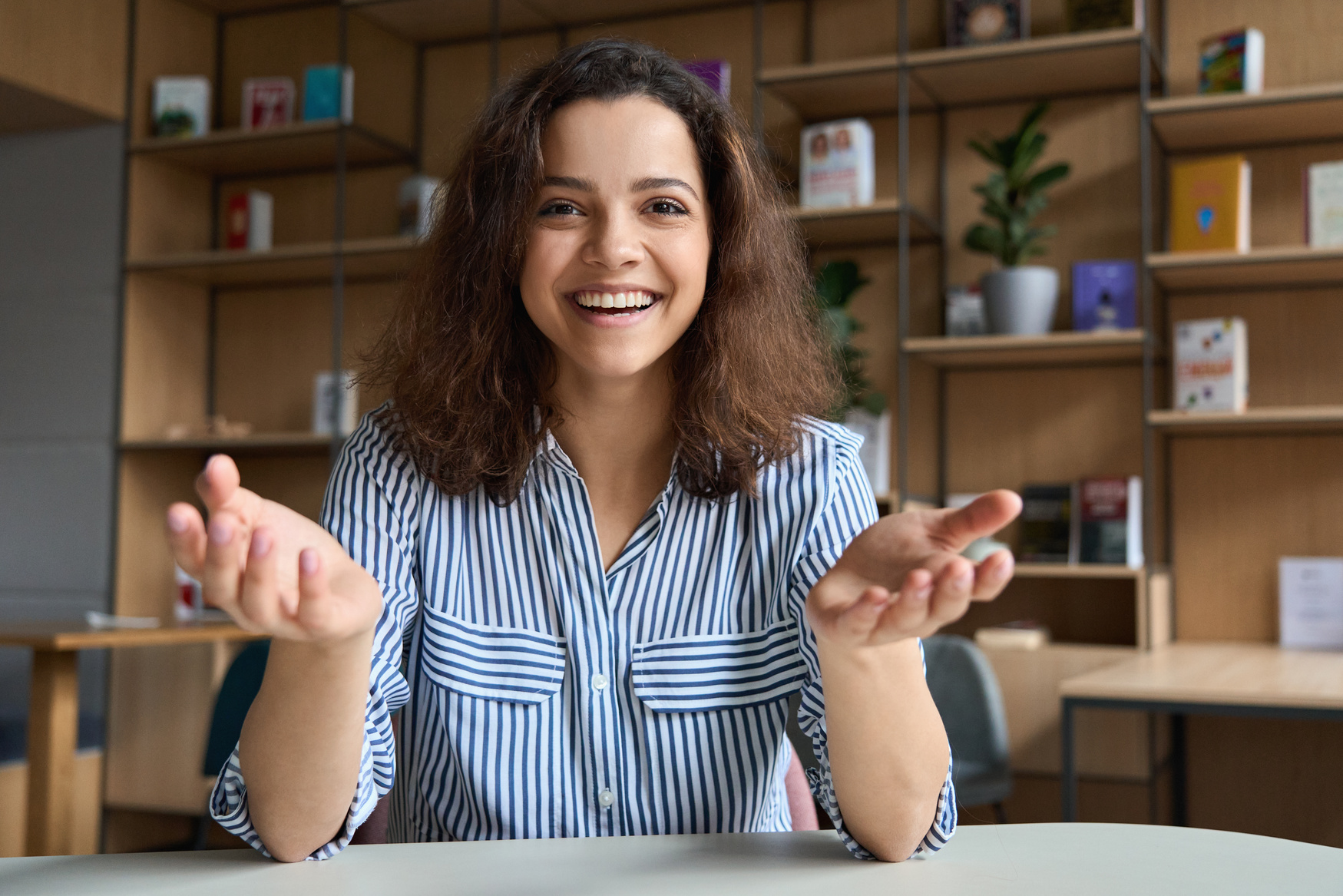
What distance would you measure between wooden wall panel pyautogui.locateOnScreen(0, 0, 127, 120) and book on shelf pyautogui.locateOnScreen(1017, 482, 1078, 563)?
3334mm

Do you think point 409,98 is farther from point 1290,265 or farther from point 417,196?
point 1290,265

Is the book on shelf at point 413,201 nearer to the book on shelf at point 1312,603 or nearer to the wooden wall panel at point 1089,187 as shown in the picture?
the wooden wall panel at point 1089,187

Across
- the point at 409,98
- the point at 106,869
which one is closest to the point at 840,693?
the point at 106,869

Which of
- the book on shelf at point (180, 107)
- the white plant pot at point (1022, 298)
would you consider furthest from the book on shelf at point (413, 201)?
the white plant pot at point (1022, 298)

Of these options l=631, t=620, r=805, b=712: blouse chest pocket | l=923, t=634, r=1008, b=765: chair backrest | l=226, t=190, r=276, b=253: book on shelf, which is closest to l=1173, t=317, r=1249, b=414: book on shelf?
l=923, t=634, r=1008, b=765: chair backrest

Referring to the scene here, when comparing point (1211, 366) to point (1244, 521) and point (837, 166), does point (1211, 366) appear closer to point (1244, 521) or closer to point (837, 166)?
point (1244, 521)

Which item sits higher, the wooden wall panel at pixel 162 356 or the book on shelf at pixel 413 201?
the book on shelf at pixel 413 201

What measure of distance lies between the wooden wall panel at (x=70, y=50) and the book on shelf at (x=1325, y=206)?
A: 3.78 metres

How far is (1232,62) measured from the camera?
3127mm

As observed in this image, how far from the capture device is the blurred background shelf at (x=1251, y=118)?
3.01 meters

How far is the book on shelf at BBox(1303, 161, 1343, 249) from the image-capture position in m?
3.02

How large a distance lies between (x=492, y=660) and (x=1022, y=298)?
2.42 m

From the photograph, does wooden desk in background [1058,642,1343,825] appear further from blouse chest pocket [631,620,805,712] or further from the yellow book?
blouse chest pocket [631,620,805,712]

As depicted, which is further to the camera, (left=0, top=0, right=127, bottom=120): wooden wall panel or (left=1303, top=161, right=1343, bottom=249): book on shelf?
(left=0, top=0, right=127, bottom=120): wooden wall panel
